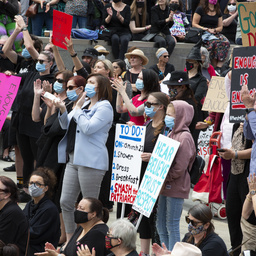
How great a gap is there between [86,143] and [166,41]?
7.72 meters

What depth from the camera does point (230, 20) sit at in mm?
14773

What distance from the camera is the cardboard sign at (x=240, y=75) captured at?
19.0 ft

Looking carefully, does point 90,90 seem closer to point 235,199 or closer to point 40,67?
point 40,67

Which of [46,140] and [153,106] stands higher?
[153,106]

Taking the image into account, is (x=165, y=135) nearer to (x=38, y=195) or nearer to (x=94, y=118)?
(x=94, y=118)

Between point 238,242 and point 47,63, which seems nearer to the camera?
point 238,242

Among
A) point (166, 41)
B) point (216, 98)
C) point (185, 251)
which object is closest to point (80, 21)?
point (166, 41)

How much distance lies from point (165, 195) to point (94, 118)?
3.75 ft

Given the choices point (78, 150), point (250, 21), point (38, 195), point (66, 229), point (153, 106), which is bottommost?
point (66, 229)

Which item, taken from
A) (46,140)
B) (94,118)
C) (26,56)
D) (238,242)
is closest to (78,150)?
(94,118)

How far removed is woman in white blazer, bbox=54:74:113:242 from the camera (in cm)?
679

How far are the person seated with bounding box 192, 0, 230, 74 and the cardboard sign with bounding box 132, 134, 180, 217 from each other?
5.99m

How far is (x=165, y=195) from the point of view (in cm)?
643

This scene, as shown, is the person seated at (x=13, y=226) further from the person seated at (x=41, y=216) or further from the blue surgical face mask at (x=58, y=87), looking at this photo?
the blue surgical face mask at (x=58, y=87)
